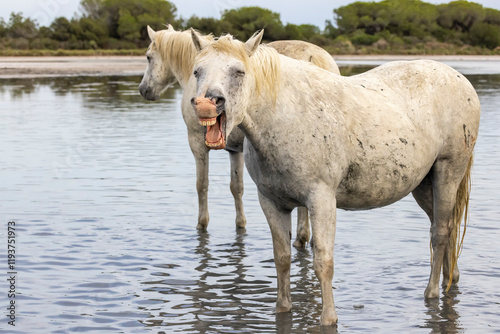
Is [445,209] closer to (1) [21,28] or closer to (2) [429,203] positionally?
(2) [429,203]

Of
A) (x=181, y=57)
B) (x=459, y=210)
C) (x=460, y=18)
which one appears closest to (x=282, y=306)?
(x=459, y=210)

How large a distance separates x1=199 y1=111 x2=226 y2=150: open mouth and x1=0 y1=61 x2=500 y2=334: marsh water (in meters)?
1.68

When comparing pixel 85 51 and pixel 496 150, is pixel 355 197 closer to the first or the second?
pixel 496 150

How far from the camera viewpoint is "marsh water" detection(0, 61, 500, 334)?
5.93m

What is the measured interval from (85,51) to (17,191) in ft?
202

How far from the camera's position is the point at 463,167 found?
6262 millimetres

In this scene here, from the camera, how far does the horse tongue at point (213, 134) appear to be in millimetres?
4754

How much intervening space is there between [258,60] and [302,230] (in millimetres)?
3592

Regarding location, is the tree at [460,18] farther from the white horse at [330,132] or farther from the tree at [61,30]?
the white horse at [330,132]

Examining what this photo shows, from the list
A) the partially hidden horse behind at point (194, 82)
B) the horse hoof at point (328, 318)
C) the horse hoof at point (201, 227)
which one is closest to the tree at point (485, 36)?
the partially hidden horse behind at point (194, 82)

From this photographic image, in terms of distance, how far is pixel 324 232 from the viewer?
208 inches

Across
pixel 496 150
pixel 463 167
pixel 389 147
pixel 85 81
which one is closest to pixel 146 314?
pixel 389 147

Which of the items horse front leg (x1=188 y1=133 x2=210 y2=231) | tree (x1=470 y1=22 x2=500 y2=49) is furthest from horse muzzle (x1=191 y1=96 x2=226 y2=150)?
tree (x1=470 y1=22 x2=500 y2=49)

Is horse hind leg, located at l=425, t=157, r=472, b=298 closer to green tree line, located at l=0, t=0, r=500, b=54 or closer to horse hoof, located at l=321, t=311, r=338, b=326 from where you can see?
horse hoof, located at l=321, t=311, r=338, b=326
